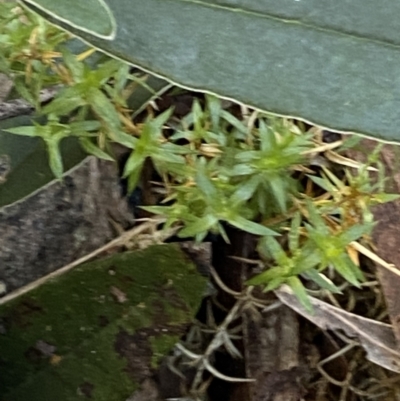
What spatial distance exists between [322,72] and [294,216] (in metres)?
0.22

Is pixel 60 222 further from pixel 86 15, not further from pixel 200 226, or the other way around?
pixel 86 15

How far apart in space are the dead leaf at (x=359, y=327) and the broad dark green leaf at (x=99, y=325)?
0.10 meters

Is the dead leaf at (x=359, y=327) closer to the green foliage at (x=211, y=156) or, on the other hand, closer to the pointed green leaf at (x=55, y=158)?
the green foliage at (x=211, y=156)

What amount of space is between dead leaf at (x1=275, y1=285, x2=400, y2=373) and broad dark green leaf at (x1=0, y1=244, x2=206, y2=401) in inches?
4.1

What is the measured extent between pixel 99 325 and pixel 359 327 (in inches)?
9.9

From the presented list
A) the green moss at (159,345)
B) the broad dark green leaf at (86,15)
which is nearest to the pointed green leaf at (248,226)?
the green moss at (159,345)

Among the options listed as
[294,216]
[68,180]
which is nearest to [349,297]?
[294,216]

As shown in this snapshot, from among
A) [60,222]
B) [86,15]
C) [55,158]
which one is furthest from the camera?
[60,222]

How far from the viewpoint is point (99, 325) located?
68 cm

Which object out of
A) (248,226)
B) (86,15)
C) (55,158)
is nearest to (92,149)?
(55,158)

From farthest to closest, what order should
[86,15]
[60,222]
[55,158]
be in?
[60,222] < [55,158] < [86,15]

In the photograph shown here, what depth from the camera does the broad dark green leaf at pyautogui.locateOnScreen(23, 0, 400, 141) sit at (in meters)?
0.48

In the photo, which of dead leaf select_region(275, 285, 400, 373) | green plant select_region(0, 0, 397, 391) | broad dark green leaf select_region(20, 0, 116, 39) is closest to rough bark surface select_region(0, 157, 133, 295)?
green plant select_region(0, 0, 397, 391)

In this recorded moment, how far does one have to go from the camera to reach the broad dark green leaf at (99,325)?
666mm
